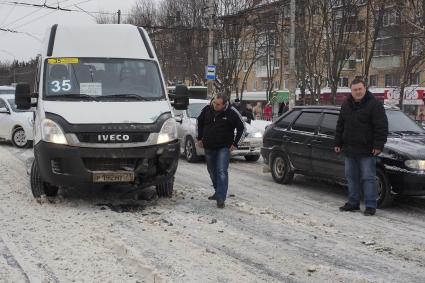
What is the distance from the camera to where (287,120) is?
10.2 m

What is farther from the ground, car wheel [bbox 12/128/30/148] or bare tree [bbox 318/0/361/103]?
bare tree [bbox 318/0/361/103]

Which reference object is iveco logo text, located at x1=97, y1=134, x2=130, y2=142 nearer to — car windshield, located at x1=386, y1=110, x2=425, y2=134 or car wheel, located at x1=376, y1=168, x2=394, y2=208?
car wheel, located at x1=376, y1=168, x2=394, y2=208

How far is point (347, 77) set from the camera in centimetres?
5484

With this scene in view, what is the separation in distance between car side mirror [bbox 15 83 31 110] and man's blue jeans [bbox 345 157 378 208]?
474 cm

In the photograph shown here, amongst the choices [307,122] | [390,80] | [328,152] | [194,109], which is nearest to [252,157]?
[194,109]

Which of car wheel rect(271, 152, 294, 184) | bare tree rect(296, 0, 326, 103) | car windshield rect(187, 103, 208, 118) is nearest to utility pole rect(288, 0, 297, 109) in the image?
bare tree rect(296, 0, 326, 103)

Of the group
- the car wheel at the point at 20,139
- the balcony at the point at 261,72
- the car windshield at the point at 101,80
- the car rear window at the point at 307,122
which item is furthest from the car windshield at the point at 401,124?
the balcony at the point at 261,72

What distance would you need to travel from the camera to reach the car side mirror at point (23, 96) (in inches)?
316

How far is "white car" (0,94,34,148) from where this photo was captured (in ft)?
50.3

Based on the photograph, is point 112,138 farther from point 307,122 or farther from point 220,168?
point 307,122

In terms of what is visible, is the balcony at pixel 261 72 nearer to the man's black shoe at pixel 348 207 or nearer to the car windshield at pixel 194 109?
the car windshield at pixel 194 109

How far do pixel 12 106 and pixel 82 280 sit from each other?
1251 centimetres

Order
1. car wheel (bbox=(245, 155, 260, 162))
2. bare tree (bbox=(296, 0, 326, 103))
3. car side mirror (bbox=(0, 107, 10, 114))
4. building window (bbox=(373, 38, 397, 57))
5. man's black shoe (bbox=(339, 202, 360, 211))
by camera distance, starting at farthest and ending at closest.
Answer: building window (bbox=(373, 38, 397, 57))
bare tree (bbox=(296, 0, 326, 103))
car side mirror (bbox=(0, 107, 10, 114))
car wheel (bbox=(245, 155, 260, 162))
man's black shoe (bbox=(339, 202, 360, 211))

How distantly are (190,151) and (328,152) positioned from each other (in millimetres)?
5185
